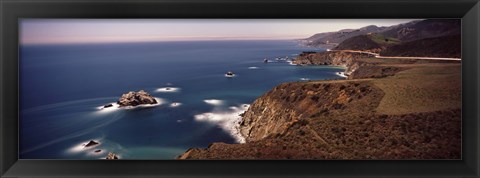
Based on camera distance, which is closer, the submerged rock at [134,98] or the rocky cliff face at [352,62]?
the submerged rock at [134,98]

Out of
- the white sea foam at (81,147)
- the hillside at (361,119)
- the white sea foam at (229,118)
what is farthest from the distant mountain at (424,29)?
the white sea foam at (81,147)

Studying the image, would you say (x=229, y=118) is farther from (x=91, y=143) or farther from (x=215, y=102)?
(x=91, y=143)

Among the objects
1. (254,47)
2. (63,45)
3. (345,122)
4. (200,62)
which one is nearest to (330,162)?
(345,122)

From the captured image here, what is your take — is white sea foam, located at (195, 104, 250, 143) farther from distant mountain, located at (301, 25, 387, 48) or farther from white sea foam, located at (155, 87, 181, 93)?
distant mountain, located at (301, 25, 387, 48)

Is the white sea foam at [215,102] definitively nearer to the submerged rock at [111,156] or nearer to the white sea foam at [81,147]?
the submerged rock at [111,156]

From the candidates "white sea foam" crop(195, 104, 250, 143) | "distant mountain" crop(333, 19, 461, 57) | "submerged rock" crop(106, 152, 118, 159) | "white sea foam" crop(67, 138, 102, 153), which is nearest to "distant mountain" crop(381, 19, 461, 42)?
"distant mountain" crop(333, 19, 461, 57)
